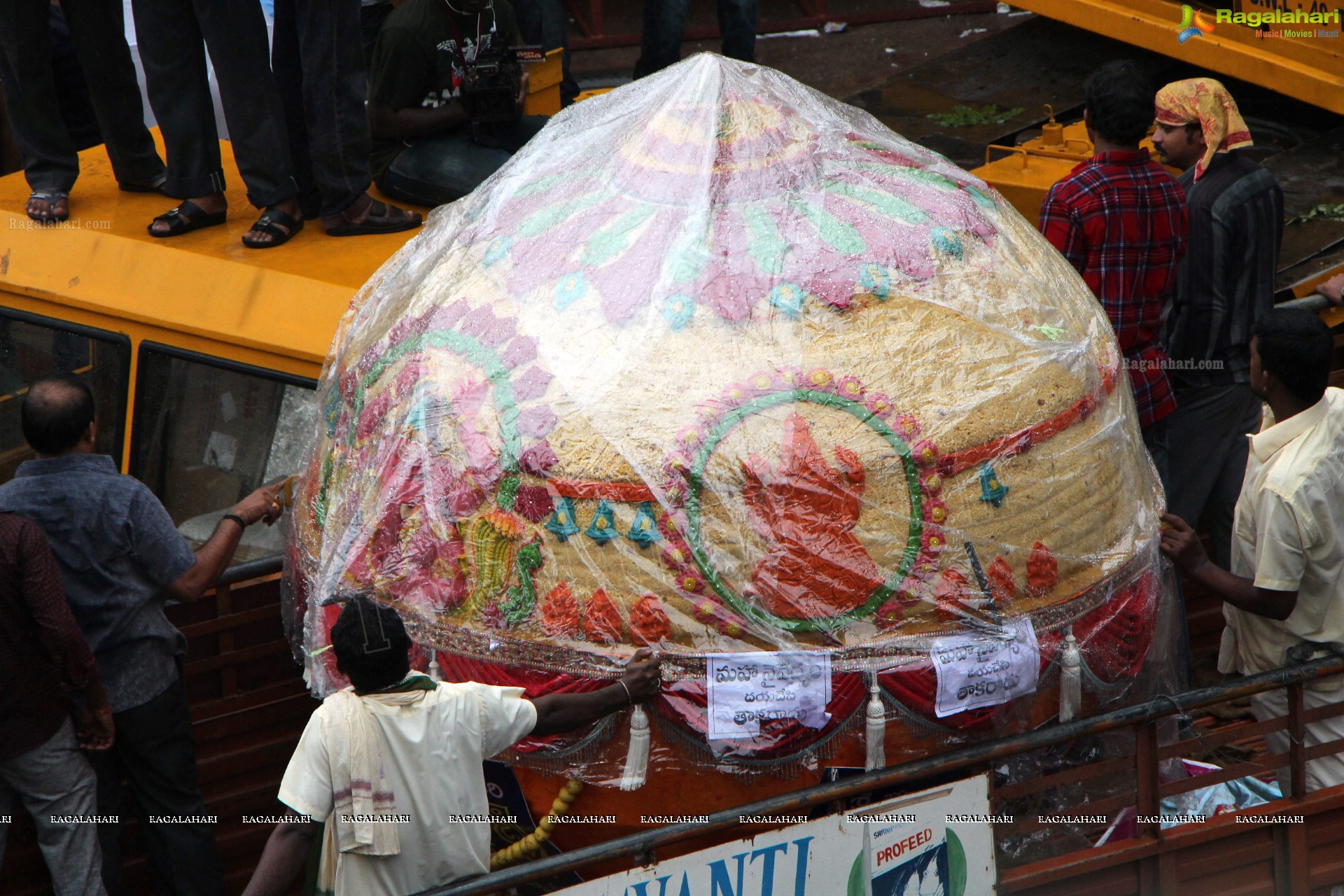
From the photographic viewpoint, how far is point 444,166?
493 cm

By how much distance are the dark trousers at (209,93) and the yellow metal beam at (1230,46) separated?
4278 millimetres

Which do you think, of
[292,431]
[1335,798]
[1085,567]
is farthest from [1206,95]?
[292,431]

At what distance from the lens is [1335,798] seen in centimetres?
334

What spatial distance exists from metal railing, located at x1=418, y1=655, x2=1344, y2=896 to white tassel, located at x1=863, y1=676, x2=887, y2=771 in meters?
0.09

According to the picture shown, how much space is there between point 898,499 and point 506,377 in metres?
0.92

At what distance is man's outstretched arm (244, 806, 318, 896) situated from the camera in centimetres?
271

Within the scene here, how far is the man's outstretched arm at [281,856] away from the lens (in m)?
2.71

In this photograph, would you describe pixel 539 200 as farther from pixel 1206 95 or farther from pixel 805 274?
pixel 1206 95

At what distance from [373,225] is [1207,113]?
2764mm

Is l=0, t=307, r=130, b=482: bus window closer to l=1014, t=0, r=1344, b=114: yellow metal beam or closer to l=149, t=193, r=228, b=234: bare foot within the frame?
l=149, t=193, r=228, b=234: bare foot

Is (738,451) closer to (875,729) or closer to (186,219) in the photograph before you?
(875,729)

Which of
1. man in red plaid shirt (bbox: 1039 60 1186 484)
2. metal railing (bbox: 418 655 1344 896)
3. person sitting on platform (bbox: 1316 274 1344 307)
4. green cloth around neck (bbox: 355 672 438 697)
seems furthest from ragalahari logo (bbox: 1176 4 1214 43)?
green cloth around neck (bbox: 355 672 438 697)

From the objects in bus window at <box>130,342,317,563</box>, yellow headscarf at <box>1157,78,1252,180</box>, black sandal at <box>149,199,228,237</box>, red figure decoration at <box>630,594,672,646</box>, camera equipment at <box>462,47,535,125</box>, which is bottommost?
bus window at <box>130,342,317,563</box>

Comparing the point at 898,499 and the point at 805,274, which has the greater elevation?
the point at 805,274
